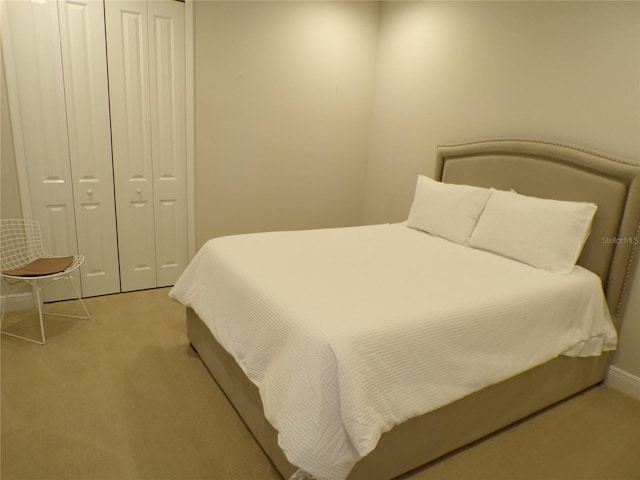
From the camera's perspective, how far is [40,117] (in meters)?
2.89

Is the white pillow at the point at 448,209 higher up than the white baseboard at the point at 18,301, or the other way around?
the white pillow at the point at 448,209

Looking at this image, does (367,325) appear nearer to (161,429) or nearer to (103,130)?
(161,429)

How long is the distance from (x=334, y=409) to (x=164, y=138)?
103 inches

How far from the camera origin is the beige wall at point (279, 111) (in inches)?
135

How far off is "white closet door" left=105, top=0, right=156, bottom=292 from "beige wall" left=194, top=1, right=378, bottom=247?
1.25 feet

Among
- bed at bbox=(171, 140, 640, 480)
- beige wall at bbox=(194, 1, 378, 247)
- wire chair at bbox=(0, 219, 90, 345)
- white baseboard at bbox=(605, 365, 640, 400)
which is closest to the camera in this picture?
bed at bbox=(171, 140, 640, 480)

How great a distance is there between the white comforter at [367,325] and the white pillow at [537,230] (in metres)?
0.10

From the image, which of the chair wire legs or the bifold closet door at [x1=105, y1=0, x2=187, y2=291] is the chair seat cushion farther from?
the bifold closet door at [x1=105, y1=0, x2=187, y2=291]

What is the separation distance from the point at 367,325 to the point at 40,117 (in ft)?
8.65

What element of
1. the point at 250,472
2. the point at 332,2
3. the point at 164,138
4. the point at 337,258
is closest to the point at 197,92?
the point at 164,138

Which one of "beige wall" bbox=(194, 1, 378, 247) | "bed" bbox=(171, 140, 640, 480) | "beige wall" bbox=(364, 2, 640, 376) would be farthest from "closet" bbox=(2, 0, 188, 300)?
"beige wall" bbox=(364, 2, 640, 376)

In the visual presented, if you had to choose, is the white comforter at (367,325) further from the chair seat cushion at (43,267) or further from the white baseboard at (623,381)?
the chair seat cushion at (43,267)

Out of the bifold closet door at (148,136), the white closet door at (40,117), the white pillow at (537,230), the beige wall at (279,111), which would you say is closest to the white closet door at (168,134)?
the bifold closet door at (148,136)

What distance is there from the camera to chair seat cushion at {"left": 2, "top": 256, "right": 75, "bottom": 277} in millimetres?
2629
